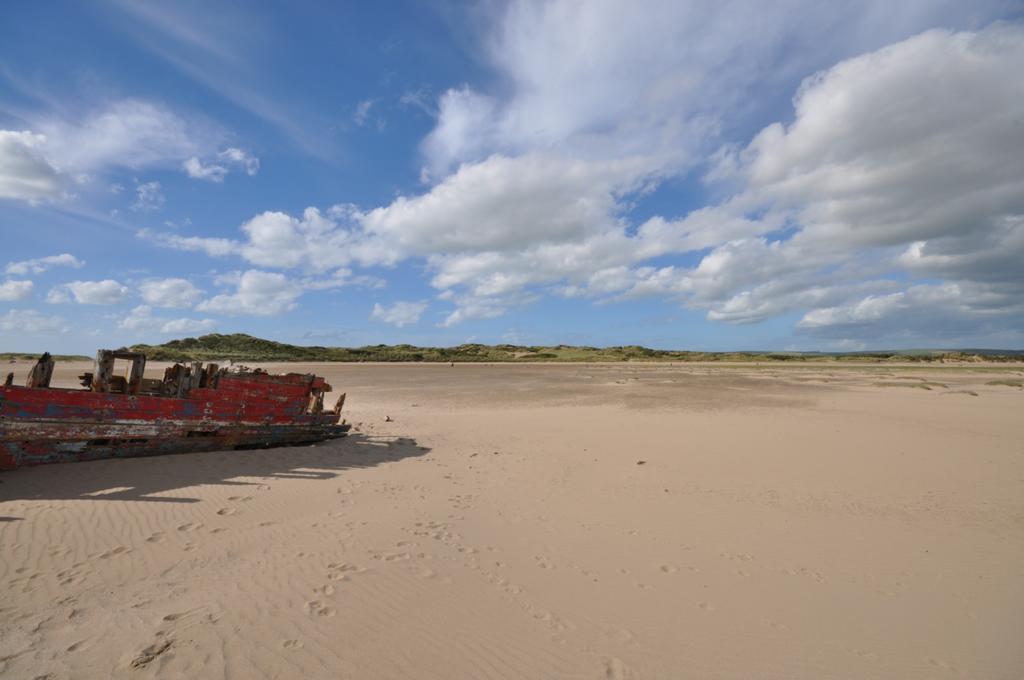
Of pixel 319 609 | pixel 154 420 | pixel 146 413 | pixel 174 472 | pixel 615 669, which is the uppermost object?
pixel 146 413

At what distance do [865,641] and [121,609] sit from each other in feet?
22.3

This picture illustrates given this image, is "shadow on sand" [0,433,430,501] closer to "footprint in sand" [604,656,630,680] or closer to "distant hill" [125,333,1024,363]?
"footprint in sand" [604,656,630,680]

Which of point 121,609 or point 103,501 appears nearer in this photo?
point 121,609

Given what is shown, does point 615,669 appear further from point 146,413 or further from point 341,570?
point 146,413

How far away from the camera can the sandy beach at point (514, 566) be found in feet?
12.4

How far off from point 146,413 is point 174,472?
5.17 feet

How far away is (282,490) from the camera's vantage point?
788 cm

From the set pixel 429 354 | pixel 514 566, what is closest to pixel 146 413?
pixel 514 566

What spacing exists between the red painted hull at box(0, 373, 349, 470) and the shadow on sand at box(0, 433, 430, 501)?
0.26 meters

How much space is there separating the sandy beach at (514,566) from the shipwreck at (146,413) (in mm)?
383

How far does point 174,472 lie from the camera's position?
27.9 ft

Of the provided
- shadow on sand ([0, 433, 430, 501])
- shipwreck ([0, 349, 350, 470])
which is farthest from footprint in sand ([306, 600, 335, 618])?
shipwreck ([0, 349, 350, 470])

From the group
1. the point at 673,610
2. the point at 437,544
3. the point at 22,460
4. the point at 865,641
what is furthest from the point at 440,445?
the point at 865,641

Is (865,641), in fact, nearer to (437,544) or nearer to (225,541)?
(437,544)
